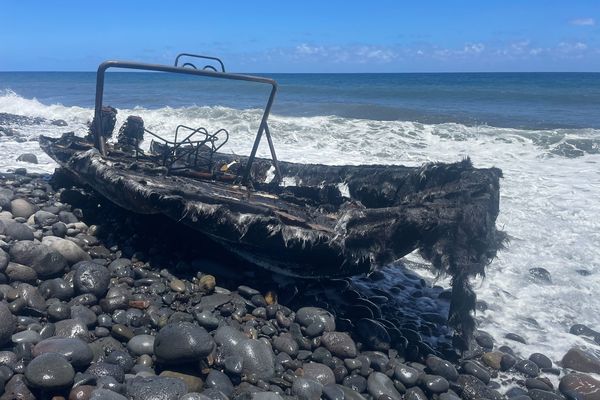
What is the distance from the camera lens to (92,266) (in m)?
5.04

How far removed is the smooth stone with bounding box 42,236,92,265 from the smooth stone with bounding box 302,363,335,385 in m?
2.62

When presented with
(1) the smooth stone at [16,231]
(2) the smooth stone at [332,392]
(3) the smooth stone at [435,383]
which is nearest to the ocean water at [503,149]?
(3) the smooth stone at [435,383]

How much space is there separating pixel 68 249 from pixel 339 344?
291cm

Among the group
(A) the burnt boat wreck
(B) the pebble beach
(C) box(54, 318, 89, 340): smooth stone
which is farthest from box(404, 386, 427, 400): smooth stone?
(C) box(54, 318, 89, 340): smooth stone

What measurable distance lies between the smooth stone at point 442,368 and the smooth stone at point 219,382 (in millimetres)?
1939

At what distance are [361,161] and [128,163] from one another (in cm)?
857

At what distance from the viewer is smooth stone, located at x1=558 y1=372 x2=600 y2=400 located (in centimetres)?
464

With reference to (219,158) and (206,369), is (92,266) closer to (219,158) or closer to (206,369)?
(206,369)

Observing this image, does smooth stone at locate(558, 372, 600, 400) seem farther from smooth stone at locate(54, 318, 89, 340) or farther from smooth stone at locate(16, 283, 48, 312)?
smooth stone at locate(16, 283, 48, 312)

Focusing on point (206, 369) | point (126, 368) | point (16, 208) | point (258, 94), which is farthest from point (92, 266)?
point (258, 94)

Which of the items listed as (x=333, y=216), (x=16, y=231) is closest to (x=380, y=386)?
(x=333, y=216)

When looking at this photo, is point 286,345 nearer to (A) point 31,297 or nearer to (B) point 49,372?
(B) point 49,372

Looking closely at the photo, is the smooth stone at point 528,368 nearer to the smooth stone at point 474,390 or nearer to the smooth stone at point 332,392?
the smooth stone at point 474,390

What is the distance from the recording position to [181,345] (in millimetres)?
3949
